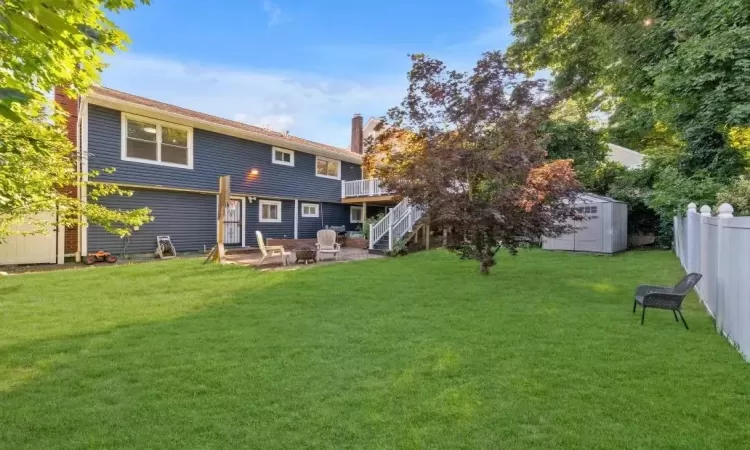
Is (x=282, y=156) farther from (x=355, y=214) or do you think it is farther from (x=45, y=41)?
(x=45, y=41)

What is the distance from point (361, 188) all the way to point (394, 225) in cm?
549

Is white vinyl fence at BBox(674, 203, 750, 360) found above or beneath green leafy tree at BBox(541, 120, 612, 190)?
beneath

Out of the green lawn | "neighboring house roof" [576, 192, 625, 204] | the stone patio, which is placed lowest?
the green lawn

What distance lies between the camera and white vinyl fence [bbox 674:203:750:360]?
3.89m

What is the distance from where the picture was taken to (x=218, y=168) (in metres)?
15.4

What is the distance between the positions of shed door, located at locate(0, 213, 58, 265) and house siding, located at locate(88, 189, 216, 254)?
956mm

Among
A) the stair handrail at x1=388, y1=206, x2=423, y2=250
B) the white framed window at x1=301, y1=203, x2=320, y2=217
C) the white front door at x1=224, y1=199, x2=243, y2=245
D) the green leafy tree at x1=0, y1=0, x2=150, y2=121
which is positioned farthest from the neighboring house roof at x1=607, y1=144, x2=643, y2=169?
the green leafy tree at x1=0, y1=0, x2=150, y2=121

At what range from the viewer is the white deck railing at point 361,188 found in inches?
726

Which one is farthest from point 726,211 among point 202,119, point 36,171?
point 202,119

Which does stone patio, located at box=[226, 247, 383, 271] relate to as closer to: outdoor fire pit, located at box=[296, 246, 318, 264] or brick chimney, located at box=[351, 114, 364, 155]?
outdoor fire pit, located at box=[296, 246, 318, 264]

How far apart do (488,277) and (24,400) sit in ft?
25.2

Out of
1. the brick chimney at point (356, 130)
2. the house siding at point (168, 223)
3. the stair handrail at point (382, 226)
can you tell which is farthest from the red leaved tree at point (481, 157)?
the brick chimney at point (356, 130)

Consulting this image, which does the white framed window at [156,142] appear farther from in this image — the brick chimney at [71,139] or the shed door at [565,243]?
the shed door at [565,243]

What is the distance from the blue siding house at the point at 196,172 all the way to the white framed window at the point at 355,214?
56.1 inches
